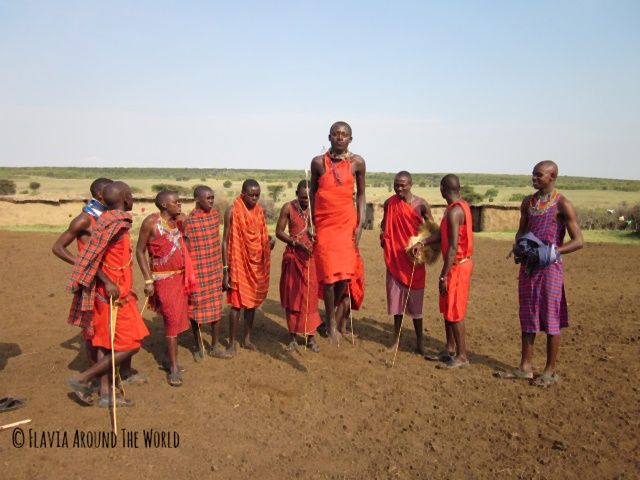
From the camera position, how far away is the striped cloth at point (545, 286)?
16.6 feet

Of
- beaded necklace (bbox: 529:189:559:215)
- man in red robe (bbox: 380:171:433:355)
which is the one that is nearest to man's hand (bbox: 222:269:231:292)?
man in red robe (bbox: 380:171:433:355)

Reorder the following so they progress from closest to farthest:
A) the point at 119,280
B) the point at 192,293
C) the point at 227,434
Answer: the point at 227,434
the point at 119,280
the point at 192,293

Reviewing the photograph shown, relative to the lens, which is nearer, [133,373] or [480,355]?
[133,373]

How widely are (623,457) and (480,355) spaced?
245 centimetres

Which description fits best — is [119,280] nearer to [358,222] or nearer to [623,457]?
[358,222]

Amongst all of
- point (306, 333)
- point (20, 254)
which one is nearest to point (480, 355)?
point (306, 333)

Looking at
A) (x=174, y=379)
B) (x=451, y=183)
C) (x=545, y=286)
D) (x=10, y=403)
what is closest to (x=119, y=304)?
(x=174, y=379)

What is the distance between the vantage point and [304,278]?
6367mm

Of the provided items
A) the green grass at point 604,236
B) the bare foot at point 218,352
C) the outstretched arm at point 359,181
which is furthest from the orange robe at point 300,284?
the green grass at point 604,236

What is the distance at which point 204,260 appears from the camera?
5891 millimetres

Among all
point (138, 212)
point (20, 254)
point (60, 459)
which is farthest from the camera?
point (138, 212)

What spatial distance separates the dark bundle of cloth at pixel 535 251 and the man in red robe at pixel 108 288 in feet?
11.9

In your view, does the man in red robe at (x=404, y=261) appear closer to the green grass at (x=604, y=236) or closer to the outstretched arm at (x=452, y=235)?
the outstretched arm at (x=452, y=235)

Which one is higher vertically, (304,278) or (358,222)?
(358,222)
